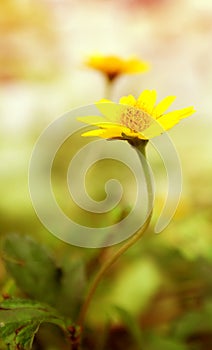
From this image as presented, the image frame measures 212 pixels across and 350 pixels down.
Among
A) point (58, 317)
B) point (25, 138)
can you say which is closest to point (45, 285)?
point (58, 317)

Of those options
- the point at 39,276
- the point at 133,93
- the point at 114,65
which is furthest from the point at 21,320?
the point at 133,93

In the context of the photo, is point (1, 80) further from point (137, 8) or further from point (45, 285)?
point (45, 285)

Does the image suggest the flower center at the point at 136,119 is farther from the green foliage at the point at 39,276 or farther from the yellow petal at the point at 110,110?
the green foliage at the point at 39,276

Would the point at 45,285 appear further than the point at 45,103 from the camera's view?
No

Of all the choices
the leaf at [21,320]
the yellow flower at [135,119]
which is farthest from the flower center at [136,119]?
the leaf at [21,320]

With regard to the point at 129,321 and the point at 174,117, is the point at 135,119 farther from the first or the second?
the point at 129,321
